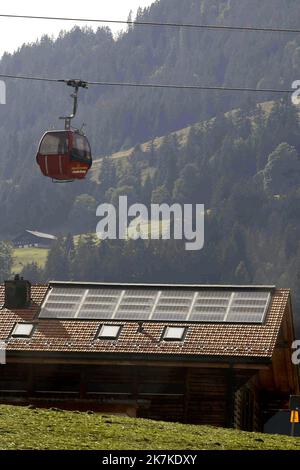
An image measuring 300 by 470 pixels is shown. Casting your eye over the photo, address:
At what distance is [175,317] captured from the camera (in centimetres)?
4812

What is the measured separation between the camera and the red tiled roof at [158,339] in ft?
147

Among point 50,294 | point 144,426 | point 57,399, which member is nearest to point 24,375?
point 57,399

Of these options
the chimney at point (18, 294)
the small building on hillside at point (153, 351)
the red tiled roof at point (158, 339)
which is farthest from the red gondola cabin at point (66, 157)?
the red tiled roof at point (158, 339)

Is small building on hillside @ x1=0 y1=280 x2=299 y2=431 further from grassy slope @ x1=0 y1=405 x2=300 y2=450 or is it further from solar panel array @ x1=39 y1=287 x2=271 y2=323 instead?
grassy slope @ x1=0 y1=405 x2=300 y2=450

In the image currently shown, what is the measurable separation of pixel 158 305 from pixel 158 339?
10.5 ft

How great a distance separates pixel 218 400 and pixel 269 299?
14.6 ft

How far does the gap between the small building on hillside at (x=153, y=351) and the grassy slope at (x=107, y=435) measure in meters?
13.2

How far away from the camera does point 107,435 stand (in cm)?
2712

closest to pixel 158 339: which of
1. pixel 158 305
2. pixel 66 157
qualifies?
pixel 158 305

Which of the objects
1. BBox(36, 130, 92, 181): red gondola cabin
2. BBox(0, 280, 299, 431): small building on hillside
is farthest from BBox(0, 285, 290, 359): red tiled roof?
BBox(36, 130, 92, 181): red gondola cabin

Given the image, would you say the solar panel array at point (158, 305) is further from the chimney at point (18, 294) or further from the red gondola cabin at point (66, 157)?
the red gondola cabin at point (66, 157)

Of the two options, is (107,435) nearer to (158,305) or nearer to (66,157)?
(66,157)
